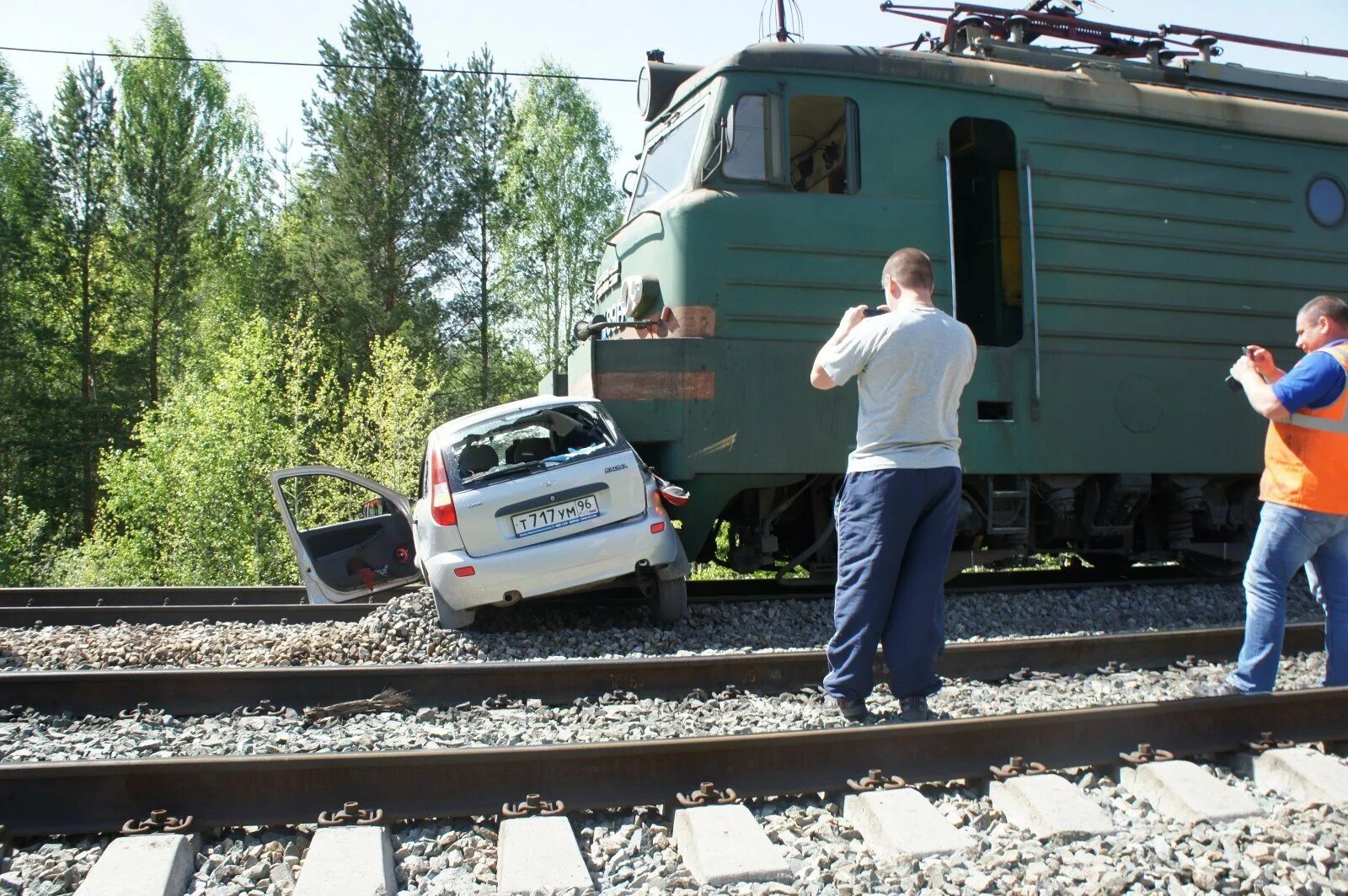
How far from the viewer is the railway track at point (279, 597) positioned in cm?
797

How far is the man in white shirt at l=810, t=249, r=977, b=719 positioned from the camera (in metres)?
4.20

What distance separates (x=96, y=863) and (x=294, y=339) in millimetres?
28600

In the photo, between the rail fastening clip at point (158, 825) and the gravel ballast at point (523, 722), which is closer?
the rail fastening clip at point (158, 825)

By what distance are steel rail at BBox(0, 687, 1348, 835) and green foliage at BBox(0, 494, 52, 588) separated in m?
24.2

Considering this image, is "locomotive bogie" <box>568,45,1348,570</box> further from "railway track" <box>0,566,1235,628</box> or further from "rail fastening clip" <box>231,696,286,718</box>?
"rail fastening clip" <box>231,696,286,718</box>

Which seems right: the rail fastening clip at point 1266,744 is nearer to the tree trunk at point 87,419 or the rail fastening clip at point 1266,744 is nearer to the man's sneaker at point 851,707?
the man's sneaker at point 851,707

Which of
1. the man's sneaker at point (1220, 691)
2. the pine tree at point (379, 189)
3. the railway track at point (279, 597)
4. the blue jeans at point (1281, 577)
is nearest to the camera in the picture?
the blue jeans at point (1281, 577)

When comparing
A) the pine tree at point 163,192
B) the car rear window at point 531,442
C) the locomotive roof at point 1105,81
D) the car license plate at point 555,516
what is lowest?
the car license plate at point 555,516

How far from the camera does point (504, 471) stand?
6.74m

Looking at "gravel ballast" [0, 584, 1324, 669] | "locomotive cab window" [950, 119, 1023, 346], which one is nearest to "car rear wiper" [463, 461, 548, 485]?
"gravel ballast" [0, 584, 1324, 669]

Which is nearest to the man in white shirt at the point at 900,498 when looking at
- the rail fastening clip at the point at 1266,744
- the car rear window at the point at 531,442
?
the rail fastening clip at the point at 1266,744

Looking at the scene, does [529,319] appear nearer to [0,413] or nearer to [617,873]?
[0,413]

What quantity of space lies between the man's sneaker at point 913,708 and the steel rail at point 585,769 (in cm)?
49

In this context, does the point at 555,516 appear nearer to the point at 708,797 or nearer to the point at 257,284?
the point at 708,797
